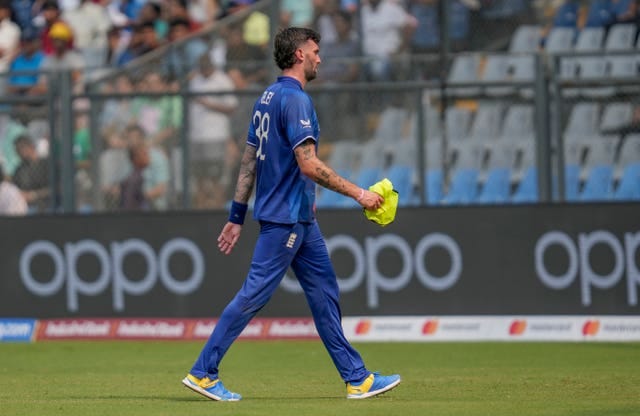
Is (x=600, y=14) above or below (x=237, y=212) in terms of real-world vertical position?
above

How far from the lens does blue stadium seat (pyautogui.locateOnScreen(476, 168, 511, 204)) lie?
15.2 metres

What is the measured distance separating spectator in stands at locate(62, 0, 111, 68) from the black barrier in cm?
504

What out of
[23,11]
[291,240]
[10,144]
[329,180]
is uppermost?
[23,11]

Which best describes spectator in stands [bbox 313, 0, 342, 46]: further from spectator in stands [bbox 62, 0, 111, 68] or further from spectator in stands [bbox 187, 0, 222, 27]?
spectator in stands [bbox 62, 0, 111, 68]

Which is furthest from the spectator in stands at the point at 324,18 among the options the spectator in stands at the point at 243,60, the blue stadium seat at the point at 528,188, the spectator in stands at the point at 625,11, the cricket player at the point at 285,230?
the cricket player at the point at 285,230

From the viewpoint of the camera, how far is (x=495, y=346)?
13977mm

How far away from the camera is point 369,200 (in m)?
8.52

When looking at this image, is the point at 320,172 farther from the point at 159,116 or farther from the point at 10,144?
the point at 10,144

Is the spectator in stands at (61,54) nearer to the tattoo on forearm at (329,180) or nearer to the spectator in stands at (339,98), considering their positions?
the spectator in stands at (339,98)

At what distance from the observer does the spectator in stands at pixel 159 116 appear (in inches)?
625

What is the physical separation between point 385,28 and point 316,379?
6.84 metres

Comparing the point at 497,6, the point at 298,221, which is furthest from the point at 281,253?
the point at 497,6

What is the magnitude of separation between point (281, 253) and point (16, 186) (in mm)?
8372

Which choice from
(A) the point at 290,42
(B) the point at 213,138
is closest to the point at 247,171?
(A) the point at 290,42
